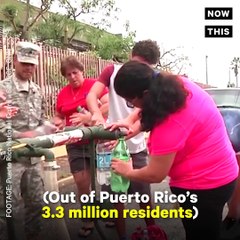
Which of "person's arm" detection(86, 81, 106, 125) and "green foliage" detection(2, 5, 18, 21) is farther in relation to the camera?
"green foliage" detection(2, 5, 18, 21)

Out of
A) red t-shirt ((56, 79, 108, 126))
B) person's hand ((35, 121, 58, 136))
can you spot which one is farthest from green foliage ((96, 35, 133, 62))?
person's hand ((35, 121, 58, 136))

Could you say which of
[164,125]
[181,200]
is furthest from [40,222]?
[164,125]

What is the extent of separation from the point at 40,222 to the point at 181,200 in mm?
851

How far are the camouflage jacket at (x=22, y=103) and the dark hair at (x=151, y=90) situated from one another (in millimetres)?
1046

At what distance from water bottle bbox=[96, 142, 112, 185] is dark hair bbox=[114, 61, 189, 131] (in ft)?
1.62

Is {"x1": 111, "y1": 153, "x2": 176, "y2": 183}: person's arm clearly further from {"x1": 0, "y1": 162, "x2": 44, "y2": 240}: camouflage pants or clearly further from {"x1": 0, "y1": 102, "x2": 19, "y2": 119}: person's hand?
{"x1": 0, "y1": 102, "x2": 19, "y2": 119}: person's hand

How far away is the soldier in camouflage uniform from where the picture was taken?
8.38 ft

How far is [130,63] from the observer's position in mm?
1955

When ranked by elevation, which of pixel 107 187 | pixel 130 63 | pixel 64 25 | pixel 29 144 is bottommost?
pixel 107 187

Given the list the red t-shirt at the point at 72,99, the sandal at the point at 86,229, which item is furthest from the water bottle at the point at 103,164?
the red t-shirt at the point at 72,99

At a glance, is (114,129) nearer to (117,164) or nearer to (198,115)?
(117,164)

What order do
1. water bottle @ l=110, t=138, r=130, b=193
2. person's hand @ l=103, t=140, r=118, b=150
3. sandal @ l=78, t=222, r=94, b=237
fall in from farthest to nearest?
sandal @ l=78, t=222, r=94, b=237 → person's hand @ l=103, t=140, r=118, b=150 → water bottle @ l=110, t=138, r=130, b=193

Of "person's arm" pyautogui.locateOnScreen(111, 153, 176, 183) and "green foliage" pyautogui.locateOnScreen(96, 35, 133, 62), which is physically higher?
"green foliage" pyautogui.locateOnScreen(96, 35, 133, 62)

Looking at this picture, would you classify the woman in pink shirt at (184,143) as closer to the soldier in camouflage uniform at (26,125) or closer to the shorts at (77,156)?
the soldier in camouflage uniform at (26,125)
